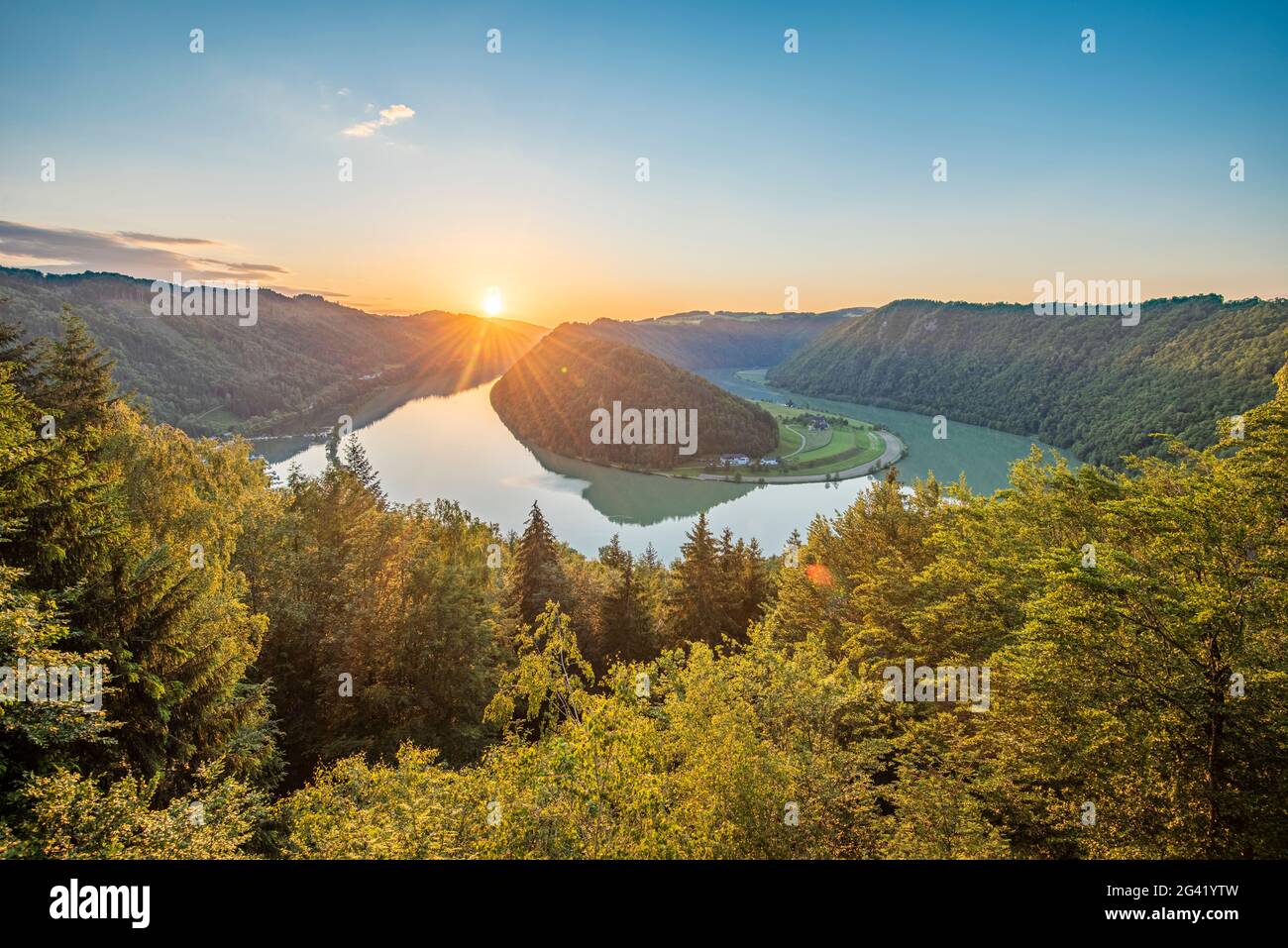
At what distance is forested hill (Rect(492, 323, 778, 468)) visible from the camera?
4860 inches

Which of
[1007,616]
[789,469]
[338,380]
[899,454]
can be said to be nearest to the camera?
[1007,616]

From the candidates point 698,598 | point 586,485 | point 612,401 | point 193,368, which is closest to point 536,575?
point 698,598

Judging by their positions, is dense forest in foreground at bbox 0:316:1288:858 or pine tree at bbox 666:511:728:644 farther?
pine tree at bbox 666:511:728:644

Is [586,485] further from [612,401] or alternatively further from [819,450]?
[819,450]

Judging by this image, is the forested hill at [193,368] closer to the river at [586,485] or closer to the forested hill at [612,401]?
the river at [586,485]

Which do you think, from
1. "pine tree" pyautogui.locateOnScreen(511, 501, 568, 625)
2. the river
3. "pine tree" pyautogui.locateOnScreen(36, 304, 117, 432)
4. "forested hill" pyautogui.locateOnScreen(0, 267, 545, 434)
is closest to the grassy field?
the river

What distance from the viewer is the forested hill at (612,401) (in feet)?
405

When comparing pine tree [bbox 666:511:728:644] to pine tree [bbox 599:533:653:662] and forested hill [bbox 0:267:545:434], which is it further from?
forested hill [bbox 0:267:545:434]

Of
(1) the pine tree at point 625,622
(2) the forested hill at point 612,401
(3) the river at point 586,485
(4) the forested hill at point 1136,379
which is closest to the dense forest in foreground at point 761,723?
(1) the pine tree at point 625,622

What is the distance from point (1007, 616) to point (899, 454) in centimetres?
12445
